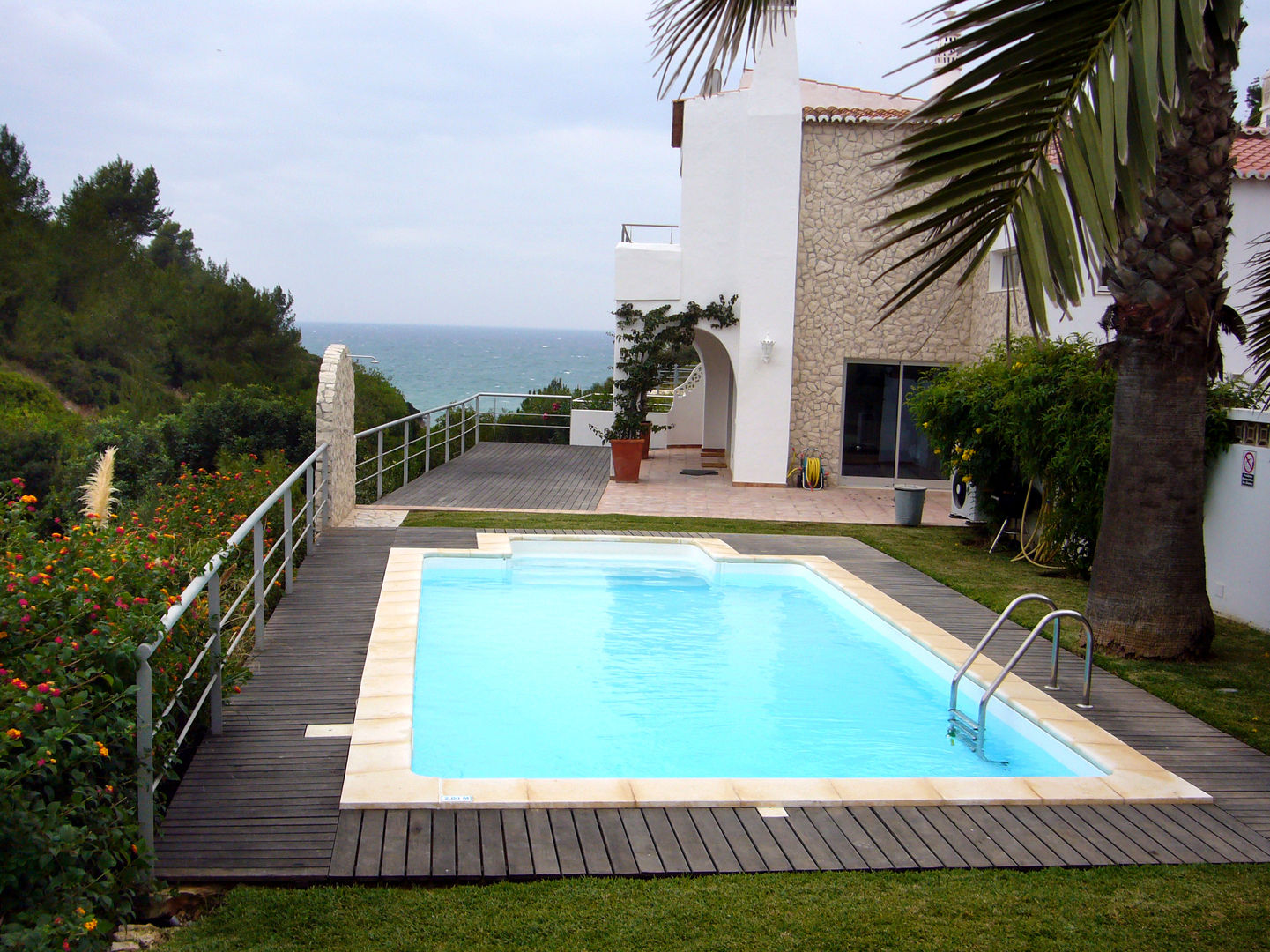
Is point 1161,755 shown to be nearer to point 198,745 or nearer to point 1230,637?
point 1230,637

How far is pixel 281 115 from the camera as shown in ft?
136

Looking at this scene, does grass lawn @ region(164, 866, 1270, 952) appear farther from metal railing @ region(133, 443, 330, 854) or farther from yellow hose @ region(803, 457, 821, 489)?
yellow hose @ region(803, 457, 821, 489)

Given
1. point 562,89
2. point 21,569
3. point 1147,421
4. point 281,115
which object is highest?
point 281,115

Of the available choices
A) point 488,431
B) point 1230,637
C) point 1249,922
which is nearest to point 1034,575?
point 1230,637

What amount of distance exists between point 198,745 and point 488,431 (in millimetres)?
17759

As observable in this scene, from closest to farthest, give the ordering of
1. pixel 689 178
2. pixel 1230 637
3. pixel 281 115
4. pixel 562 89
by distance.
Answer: pixel 1230 637 → pixel 562 89 → pixel 689 178 → pixel 281 115

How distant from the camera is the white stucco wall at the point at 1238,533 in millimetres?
7738

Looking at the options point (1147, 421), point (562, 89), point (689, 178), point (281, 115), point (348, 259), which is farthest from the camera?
point (348, 259)

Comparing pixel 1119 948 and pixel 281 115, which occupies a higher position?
pixel 281 115

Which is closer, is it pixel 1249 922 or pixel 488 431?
pixel 1249 922

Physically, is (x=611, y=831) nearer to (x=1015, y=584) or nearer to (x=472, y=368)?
(x=1015, y=584)

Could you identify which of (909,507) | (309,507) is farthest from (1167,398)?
(309,507)

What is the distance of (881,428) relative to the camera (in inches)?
648

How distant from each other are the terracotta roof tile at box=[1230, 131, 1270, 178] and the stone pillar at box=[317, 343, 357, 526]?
9.56 meters
